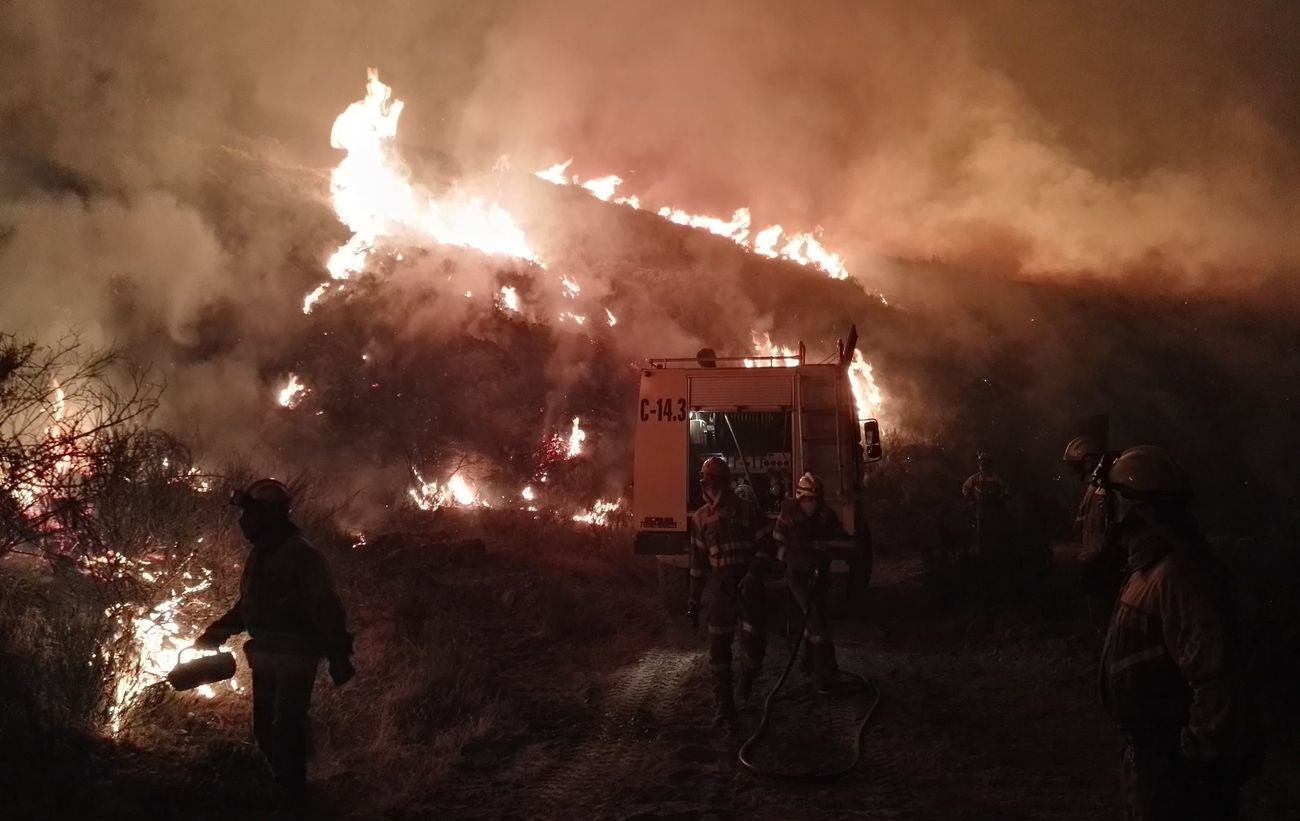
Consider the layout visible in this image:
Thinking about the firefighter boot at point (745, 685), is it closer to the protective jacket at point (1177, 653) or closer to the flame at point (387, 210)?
the protective jacket at point (1177, 653)

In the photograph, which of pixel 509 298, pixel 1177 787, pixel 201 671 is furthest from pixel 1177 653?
pixel 509 298

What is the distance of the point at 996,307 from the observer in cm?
3362

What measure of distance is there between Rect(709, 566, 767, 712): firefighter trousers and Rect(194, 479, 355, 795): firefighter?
3.01 meters

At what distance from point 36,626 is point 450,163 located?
25.0 m

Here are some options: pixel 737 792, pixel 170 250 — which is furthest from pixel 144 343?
pixel 737 792

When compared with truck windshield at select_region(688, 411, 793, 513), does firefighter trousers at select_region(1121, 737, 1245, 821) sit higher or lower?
lower

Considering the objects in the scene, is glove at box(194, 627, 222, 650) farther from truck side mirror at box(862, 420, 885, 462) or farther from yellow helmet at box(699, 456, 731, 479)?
truck side mirror at box(862, 420, 885, 462)

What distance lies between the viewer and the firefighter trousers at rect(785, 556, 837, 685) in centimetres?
738

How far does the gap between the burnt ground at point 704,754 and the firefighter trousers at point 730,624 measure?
36 cm

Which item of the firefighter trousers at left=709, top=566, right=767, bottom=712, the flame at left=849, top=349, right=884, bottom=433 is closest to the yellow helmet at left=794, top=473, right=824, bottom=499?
the firefighter trousers at left=709, top=566, right=767, bottom=712

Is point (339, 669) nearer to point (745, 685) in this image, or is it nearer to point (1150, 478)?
point (745, 685)

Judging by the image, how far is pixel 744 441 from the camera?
1102cm

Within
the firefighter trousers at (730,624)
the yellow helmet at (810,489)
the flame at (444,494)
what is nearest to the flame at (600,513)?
the flame at (444,494)

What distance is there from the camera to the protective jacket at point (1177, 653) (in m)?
2.71
